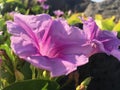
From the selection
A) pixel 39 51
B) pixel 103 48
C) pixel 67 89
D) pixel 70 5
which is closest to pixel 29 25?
pixel 39 51

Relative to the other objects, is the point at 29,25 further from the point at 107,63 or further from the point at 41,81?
the point at 107,63

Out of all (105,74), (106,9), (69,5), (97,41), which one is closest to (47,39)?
(97,41)

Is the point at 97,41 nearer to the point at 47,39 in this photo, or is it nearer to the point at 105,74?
the point at 47,39

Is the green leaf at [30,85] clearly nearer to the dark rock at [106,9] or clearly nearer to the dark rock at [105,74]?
the dark rock at [105,74]

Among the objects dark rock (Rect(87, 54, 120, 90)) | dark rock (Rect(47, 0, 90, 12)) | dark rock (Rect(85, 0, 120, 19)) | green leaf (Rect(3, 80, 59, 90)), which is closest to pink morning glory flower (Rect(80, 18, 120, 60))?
green leaf (Rect(3, 80, 59, 90))

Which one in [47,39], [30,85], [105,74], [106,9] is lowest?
[106,9]

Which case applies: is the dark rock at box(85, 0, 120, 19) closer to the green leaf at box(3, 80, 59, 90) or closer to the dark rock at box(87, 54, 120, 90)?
the dark rock at box(87, 54, 120, 90)
